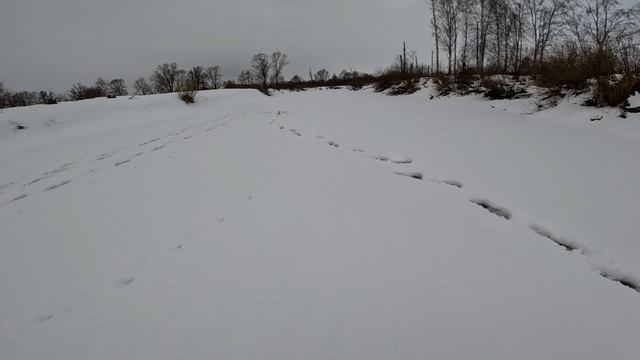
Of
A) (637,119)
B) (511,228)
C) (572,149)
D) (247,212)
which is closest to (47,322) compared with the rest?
(247,212)

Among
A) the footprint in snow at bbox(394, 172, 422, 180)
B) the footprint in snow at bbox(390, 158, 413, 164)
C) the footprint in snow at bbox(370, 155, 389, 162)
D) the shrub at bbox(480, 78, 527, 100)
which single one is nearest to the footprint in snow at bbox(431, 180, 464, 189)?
the footprint in snow at bbox(394, 172, 422, 180)

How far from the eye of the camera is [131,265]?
1311mm

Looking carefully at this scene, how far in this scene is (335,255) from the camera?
132 cm

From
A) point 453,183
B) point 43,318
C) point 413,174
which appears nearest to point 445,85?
point 413,174

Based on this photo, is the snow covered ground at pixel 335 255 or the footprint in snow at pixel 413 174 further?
the footprint in snow at pixel 413 174

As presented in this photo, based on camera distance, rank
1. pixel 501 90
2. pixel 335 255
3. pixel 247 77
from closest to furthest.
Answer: pixel 335 255 < pixel 501 90 < pixel 247 77

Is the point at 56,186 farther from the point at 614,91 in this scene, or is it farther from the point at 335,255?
the point at 614,91

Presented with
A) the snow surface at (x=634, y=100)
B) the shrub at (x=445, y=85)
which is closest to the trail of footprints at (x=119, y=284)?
the snow surface at (x=634, y=100)

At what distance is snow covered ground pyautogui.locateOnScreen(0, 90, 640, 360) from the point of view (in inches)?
36.4

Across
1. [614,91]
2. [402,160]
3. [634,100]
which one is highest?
[614,91]

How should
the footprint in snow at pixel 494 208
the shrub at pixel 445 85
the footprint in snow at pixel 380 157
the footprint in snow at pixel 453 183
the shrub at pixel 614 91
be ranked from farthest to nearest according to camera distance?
the shrub at pixel 445 85 → the shrub at pixel 614 91 → the footprint in snow at pixel 380 157 → the footprint in snow at pixel 453 183 → the footprint in snow at pixel 494 208

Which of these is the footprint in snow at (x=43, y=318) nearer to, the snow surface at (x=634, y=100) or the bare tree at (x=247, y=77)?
the snow surface at (x=634, y=100)

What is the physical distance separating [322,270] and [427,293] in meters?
0.42

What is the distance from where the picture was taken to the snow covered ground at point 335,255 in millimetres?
924
